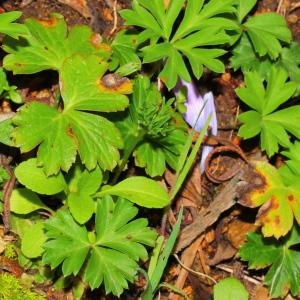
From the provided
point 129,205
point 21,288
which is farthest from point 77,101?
point 21,288

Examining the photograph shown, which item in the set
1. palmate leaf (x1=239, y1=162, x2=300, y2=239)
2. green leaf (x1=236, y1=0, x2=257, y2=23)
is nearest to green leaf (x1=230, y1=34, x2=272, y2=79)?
green leaf (x1=236, y1=0, x2=257, y2=23)

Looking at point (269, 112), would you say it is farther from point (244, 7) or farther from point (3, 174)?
point (3, 174)

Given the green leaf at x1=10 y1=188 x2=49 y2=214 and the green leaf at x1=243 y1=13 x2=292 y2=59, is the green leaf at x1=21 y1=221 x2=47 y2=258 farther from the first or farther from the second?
the green leaf at x1=243 y1=13 x2=292 y2=59

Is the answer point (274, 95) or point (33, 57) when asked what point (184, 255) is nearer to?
Result: point (274, 95)

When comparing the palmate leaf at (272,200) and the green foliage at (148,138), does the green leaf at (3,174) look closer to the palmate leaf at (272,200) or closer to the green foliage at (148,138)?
the green foliage at (148,138)

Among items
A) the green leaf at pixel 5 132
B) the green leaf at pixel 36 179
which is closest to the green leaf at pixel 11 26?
the green leaf at pixel 5 132

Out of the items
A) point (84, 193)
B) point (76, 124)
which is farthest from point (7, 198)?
point (76, 124)
